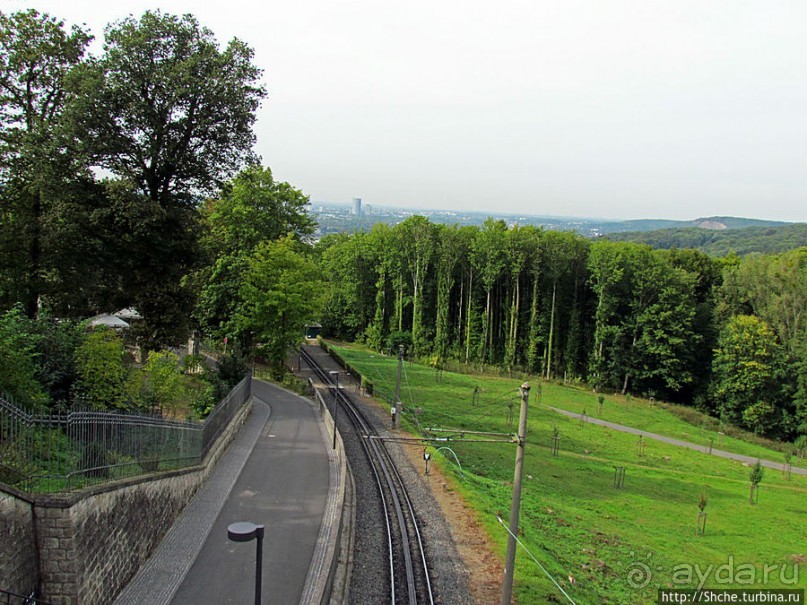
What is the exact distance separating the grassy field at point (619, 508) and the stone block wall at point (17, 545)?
9.91 m

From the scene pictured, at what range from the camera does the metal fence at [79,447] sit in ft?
30.9

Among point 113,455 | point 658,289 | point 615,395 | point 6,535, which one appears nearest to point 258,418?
point 113,455

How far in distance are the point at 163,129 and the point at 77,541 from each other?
18034 millimetres

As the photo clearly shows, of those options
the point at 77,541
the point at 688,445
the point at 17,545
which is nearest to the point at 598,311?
the point at 688,445

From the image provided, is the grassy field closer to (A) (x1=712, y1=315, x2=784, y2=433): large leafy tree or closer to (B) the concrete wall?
(A) (x1=712, y1=315, x2=784, y2=433): large leafy tree

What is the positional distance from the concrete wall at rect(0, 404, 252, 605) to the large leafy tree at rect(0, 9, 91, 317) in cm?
1392

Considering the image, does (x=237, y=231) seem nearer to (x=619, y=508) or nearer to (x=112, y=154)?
(x=112, y=154)

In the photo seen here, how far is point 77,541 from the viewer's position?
9445 millimetres

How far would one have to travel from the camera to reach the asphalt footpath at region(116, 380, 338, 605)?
12.2m

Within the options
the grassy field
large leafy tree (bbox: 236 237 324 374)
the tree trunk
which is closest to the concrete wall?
the grassy field

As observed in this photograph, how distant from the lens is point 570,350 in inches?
2170

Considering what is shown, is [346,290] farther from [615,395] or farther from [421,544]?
[421,544]

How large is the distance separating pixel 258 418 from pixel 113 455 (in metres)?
15.9

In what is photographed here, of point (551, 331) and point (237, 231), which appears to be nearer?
point (237, 231)
